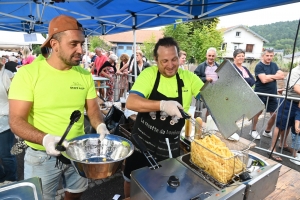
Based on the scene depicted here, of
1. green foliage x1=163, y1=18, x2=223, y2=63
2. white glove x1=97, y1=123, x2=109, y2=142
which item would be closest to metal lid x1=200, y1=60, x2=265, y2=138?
white glove x1=97, y1=123, x2=109, y2=142

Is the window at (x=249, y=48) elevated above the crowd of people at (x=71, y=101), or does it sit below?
above

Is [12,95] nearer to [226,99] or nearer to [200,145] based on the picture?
[200,145]

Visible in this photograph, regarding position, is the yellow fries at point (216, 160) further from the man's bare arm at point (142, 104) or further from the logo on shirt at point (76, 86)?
the logo on shirt at point (76, 86)

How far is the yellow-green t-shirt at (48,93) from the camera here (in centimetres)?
134

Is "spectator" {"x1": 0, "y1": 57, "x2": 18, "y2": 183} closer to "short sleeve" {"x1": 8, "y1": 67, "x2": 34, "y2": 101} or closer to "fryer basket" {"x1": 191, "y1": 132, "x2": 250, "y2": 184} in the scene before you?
"short sleeve" {"x1": 8, "y1": 67, "x2": 34, "y2": 101}

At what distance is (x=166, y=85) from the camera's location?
168 cm

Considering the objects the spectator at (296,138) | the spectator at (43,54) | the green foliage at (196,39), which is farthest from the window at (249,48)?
the spectator at (43,54)

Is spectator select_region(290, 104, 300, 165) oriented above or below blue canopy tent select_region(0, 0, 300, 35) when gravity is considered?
below

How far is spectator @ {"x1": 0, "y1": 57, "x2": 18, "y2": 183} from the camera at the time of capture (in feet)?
7.35

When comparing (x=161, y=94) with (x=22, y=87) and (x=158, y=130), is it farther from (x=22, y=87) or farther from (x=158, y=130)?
(x=22, y=87)

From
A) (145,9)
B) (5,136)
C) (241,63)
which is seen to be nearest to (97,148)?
(5,136)

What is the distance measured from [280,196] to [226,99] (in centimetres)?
70

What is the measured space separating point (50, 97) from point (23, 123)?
0.79ft

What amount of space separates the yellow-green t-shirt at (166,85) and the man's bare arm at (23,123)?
75 cm
